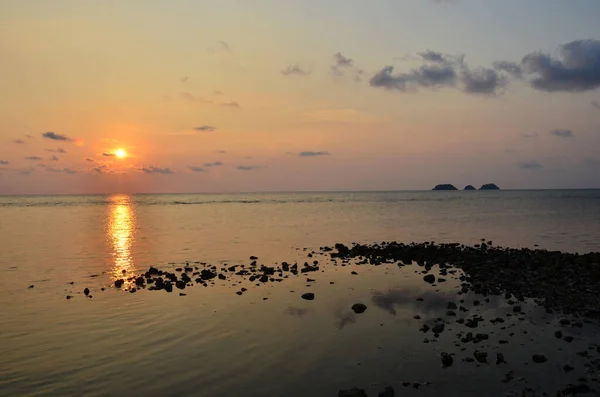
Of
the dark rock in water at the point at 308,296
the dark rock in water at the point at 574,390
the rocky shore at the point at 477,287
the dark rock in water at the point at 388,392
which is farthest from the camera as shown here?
the dark rock in water at the point at 308,296

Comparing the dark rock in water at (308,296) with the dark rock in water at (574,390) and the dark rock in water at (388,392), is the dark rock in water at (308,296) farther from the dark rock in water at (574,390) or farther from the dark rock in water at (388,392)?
the dark rock in water at (574,390)

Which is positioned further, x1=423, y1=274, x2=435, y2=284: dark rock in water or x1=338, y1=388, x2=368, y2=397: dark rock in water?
x1=423, y1=274, x2=435, y2=284: dark rock in water

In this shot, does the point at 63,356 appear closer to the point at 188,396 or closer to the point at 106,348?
the point at 106,348

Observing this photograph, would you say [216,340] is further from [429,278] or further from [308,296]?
[429,278]

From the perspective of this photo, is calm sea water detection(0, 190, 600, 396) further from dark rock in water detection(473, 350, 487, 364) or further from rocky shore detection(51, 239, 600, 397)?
dark rock in water detection(473, 350, 487, 364)

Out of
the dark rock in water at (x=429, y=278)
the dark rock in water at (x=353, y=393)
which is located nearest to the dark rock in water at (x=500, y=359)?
the dark rock in water at (x=353, y=393)

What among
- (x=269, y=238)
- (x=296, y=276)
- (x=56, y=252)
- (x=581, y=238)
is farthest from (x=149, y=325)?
→ (x=581, y=238)

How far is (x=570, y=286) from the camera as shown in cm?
2511

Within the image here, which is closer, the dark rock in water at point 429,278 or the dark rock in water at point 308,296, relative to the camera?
the dark rock in water at point 308,296

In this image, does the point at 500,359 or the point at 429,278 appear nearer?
the point at 500,359

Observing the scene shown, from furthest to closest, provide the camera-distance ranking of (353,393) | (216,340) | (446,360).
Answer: (216,340) → (446,360) → (353,393)

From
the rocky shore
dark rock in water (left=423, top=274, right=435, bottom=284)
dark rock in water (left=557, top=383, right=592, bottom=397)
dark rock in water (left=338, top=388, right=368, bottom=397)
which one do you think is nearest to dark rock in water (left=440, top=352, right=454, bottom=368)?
the rocky shore

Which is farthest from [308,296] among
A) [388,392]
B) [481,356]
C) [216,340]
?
[388,392]

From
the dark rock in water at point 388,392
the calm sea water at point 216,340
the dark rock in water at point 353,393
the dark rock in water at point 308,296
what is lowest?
Answer: the calm sea water at point 216,340
